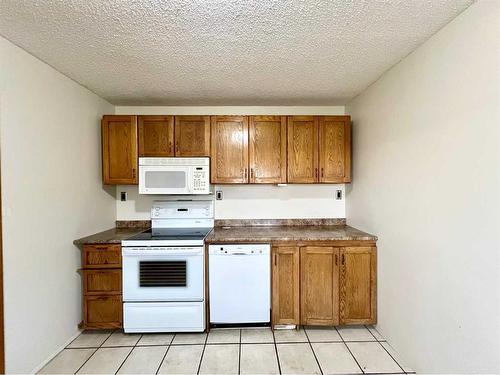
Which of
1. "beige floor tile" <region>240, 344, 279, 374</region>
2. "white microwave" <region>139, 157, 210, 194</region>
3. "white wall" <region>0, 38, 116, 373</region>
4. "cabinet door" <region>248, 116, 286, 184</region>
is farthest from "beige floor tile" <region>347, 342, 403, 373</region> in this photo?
"white wall" <region>0, 38, 116, 373</region>

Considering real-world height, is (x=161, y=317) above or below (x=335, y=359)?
above

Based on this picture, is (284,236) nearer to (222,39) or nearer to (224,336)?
(224,336)

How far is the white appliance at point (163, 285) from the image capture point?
7.63 feet

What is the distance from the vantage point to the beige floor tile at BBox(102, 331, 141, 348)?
2.21 m

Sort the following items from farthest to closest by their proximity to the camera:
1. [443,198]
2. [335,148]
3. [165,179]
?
[335,148], [165,179], [443,198]

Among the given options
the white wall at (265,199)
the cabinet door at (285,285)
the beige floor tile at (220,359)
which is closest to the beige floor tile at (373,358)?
the cabinet door at (285,285)

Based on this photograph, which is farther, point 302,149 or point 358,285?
point 302,149

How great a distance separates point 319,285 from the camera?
2.41m

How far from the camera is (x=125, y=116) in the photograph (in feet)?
8.91

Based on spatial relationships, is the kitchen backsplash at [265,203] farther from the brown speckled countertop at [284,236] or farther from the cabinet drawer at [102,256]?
the cabinet drawer at [102,256]

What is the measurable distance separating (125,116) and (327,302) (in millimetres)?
2777

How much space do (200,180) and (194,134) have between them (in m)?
0.51

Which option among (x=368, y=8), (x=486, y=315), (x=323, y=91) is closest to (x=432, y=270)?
(x=486, y=315)

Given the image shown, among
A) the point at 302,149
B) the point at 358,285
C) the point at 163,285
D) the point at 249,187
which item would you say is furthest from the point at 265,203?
the point at 163,285
